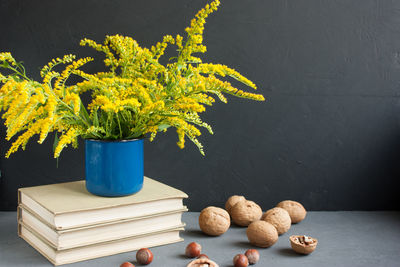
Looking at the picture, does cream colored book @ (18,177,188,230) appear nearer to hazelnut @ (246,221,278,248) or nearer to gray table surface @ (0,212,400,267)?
gray table surface @ (0,212,400,267)

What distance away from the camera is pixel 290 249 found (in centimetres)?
111

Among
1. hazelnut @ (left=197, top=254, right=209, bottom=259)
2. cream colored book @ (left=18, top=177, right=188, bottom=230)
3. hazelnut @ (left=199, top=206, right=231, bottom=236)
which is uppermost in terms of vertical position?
cream colored book @ (left=18, top=177, right=188, bottom=230)

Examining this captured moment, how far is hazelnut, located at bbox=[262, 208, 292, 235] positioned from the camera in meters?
1.18

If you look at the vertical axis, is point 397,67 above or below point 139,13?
below

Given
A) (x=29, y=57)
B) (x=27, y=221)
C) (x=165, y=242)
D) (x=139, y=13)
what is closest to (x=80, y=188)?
(x=27, y=221)

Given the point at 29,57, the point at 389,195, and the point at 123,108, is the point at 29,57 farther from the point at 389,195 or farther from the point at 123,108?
the point at 389,195

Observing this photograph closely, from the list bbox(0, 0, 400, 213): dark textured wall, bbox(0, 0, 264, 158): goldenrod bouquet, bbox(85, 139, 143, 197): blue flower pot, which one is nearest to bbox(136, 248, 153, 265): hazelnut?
bbox(85, 139, 143, 197): blue flower pot

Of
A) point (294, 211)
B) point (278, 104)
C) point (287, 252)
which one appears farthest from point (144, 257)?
point (278, 104)

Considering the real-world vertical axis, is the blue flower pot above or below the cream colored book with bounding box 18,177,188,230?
above

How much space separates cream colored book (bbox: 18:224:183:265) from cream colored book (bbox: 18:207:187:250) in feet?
0.03

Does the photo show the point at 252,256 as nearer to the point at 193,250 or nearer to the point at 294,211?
the point at 193,250

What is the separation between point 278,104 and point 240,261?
57 cm

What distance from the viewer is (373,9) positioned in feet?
4.54

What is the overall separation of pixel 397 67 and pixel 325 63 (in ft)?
0.73
